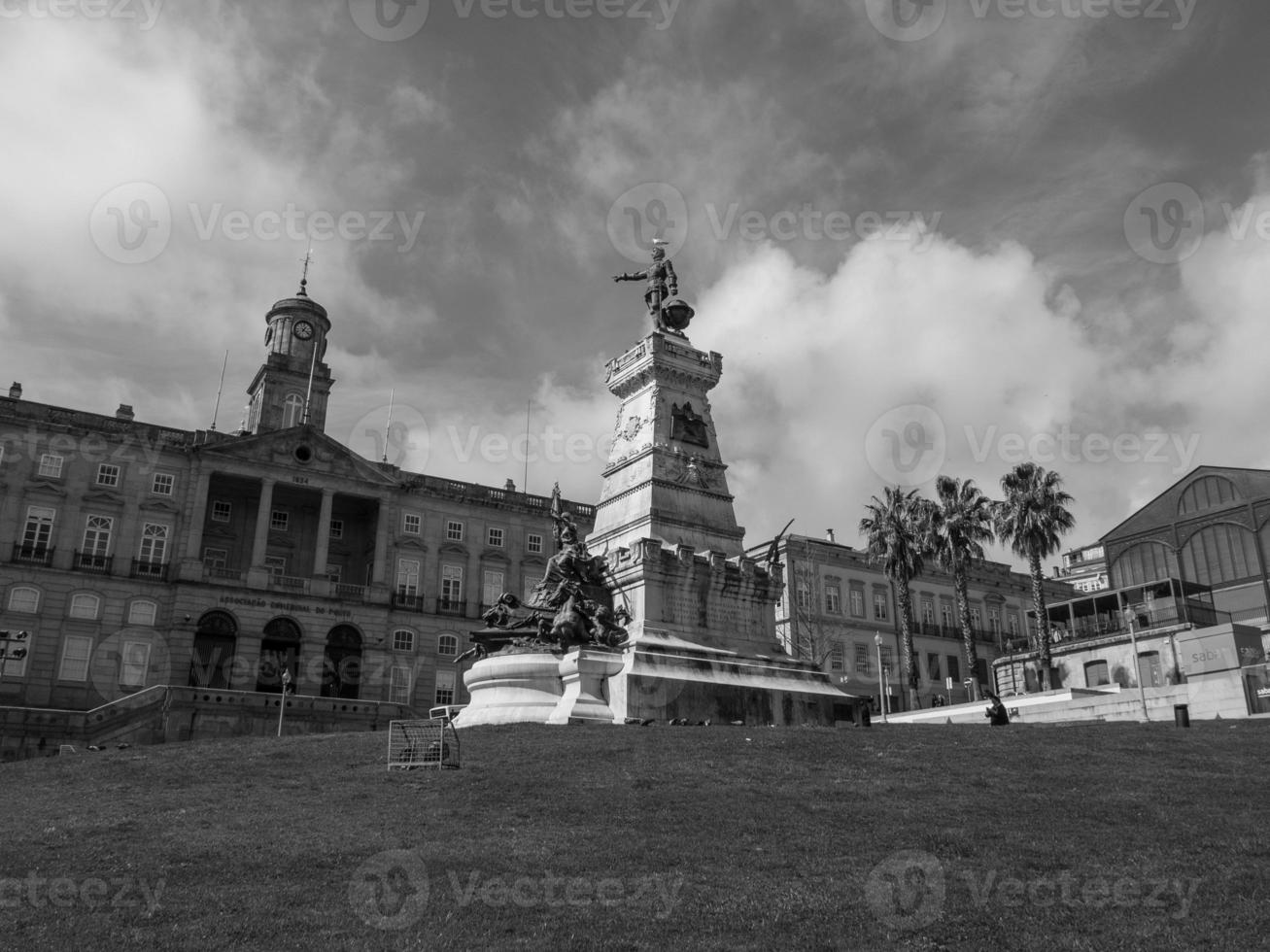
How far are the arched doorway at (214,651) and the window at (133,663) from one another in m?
2.24

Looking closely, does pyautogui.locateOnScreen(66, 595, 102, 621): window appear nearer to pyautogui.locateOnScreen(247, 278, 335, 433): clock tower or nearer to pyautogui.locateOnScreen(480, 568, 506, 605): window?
pyautogui.locateOnScreen(247, 278, 335, 433): clock tower

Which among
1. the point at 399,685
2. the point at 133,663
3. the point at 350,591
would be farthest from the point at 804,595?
the point at 133,663

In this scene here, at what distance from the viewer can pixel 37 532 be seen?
181ft

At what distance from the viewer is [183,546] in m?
57.8

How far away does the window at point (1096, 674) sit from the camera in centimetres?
5484

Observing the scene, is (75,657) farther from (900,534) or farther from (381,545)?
(900,534)

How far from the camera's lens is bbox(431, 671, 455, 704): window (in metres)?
61.8

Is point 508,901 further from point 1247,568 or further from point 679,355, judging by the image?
point 1247,568

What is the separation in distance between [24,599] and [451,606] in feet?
73.6

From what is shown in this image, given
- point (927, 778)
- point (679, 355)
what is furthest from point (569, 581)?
point (927, 778)

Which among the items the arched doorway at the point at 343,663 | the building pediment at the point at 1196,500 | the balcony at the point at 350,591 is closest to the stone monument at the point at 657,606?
the arched doorway at the point at 343,663

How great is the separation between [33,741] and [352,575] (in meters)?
23.8

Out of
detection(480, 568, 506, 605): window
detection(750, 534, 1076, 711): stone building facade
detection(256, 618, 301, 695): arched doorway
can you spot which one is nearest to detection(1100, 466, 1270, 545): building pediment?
detection(750, 534, 1076, 711): stone building facade

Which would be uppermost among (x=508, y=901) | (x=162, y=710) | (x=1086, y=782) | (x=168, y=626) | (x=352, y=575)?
(x=352, y=575)
